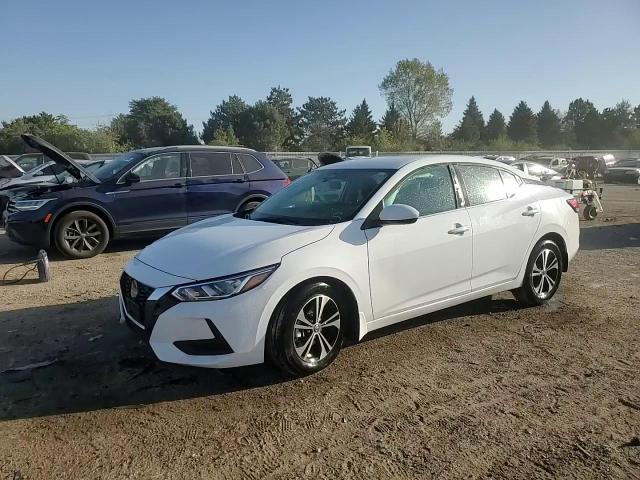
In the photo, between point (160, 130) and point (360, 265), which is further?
point (160, 130)

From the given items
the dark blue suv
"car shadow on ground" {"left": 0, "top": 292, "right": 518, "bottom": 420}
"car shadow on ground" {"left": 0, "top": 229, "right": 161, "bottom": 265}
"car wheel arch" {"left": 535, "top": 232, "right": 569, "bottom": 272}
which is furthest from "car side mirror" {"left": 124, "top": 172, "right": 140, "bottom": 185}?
"car wheel arch" {"left": 535, "top": 232, "right": 569, "bottom": 272}

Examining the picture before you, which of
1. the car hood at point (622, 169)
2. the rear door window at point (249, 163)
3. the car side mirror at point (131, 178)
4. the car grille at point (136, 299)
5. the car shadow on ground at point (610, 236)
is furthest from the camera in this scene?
the car hood at point (622, 169)

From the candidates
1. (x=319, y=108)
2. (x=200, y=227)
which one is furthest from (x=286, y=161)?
(x=319, y=108)

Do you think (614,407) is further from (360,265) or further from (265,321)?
(265,321)

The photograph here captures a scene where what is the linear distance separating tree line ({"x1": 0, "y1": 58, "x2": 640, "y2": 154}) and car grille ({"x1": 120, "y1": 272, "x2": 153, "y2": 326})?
43292 mm

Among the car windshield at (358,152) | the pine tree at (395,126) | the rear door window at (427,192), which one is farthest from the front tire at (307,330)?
the pine tree at (395,126)

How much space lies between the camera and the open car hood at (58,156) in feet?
25.5

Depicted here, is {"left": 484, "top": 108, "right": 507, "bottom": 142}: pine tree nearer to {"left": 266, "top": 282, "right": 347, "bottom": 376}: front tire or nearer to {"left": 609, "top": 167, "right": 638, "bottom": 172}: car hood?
{"left": 609, "top": 167, "right": 638, "bottom": 172}: car hood

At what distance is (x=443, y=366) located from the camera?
3.96m

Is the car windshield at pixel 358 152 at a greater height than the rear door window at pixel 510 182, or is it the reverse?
the car windshield at pixel 358 152

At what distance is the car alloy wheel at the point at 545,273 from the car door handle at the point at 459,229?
3.71 feet

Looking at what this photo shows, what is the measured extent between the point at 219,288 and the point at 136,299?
2.41ft

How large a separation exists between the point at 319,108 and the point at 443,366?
93343 millimetres

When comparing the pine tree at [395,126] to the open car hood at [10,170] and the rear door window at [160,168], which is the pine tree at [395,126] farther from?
the rear door window at [160,168]
